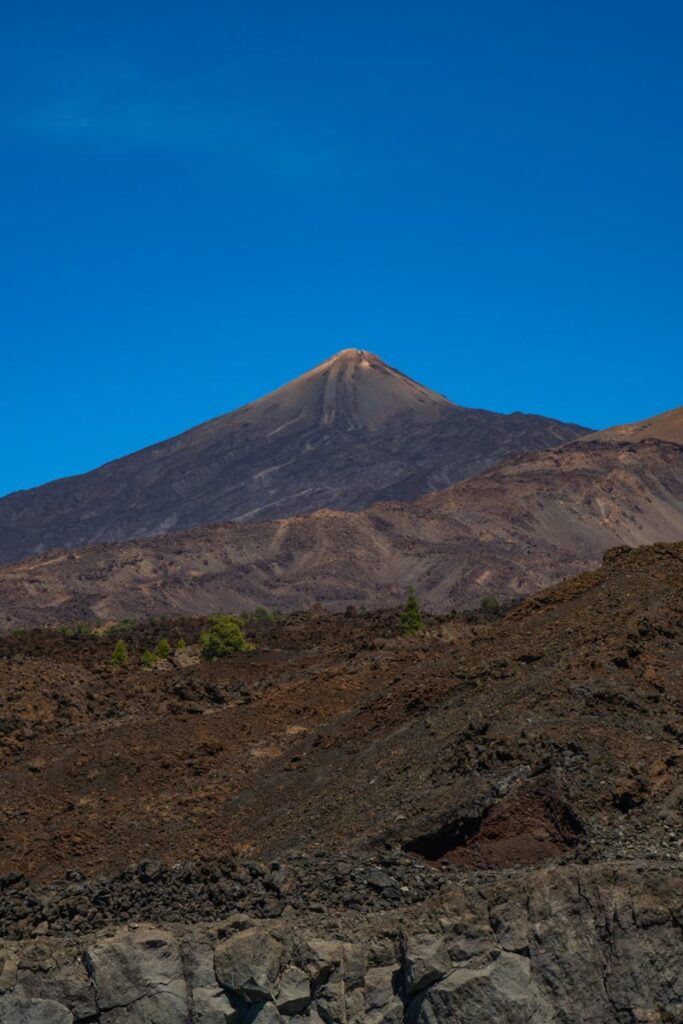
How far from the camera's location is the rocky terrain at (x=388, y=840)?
18.0m

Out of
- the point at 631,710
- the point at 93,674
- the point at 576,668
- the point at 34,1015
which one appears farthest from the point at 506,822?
the point at 93,674

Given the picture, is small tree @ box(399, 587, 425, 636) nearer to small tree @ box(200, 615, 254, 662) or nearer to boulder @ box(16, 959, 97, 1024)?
small tree @ box(200, 615, 254, 662)

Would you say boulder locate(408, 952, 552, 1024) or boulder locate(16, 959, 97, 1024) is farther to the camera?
boulder locate(16, 959, 97, 1024)

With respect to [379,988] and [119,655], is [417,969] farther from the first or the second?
[119,655]

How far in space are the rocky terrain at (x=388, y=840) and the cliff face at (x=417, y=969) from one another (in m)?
0.02

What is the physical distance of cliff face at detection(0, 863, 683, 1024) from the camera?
1778cm

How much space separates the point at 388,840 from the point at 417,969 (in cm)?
577

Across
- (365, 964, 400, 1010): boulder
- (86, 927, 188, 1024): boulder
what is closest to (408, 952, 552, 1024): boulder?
(365, 964, 400, 1010): boulder

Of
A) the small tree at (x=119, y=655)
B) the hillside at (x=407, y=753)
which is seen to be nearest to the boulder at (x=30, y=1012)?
the hillside at (x=407, y=753)

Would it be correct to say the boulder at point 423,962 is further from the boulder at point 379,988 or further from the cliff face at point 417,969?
the boulder at point 379,988

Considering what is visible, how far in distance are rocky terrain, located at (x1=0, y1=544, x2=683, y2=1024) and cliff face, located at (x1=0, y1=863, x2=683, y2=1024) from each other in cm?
2

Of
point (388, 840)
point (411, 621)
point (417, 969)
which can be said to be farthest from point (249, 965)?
point (411, 621)

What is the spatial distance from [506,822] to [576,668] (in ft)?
17.1

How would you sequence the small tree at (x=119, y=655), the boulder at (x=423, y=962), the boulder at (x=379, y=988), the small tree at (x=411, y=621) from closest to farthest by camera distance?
the boulder at (x=423, y=962)
the boulder at (x=379, y=988)
the small tree at (x=411, y=621)
the small tree at (x=119, y=655)
